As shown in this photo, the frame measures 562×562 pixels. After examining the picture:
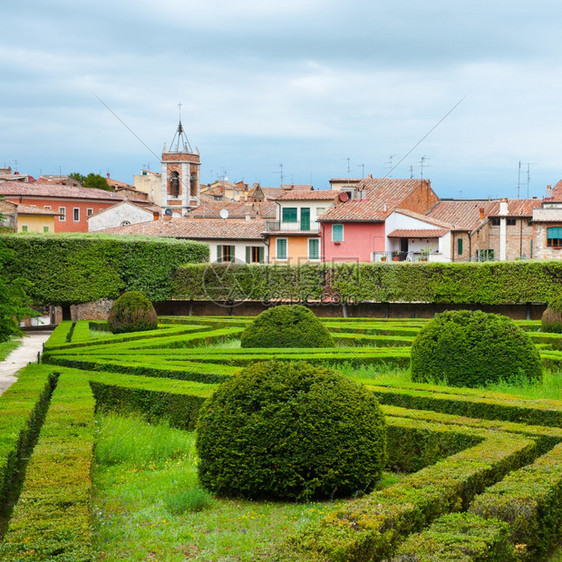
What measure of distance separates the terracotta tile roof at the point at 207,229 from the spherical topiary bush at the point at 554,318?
31864 mm

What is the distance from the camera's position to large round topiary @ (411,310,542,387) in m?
10.4

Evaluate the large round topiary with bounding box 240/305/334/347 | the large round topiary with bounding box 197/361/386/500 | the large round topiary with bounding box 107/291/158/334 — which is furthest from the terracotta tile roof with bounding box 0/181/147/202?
the large round topiary with bounding box 197/361/386/500

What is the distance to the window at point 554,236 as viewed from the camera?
45.4 metres

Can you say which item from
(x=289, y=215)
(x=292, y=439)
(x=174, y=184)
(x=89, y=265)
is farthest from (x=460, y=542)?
(x=174, y=184)

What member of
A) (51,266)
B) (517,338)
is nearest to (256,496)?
(517,338)

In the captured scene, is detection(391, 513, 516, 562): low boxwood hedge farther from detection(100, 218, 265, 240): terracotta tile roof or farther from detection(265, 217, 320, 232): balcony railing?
detection(100, 218, 265, 240): terracotta tile roof

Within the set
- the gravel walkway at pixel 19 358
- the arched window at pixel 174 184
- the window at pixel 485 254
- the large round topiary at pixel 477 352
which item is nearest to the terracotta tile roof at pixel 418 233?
the window at pixel 485 254

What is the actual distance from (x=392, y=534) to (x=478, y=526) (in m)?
0.59

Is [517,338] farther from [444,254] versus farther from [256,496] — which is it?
[444,254]

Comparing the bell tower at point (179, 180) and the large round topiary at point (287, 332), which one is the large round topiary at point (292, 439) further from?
the bell tower at point (179, 180)

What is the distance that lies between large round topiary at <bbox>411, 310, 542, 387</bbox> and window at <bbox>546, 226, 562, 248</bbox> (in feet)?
123

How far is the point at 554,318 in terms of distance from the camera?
1873 centimetres

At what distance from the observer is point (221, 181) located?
9762 centimetres

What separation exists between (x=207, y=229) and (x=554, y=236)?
23.4 metres
